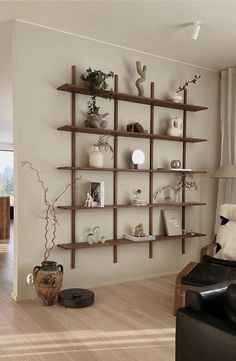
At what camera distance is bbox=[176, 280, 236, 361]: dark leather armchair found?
5.14ft

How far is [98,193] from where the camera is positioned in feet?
12.9

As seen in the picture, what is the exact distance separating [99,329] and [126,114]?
8.06 feet

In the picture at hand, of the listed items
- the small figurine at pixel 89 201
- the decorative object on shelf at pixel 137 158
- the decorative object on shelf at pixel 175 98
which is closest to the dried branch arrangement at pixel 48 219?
the small figurine at pixel 89 201

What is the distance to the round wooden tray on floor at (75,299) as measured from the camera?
3.33 meters

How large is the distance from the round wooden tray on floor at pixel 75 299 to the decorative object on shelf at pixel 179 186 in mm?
1604

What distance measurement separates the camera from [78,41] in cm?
399

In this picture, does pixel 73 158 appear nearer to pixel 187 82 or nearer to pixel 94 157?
pixel 94 157

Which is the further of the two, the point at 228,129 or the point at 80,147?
the point at 228,129

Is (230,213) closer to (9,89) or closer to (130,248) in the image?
(130,248)

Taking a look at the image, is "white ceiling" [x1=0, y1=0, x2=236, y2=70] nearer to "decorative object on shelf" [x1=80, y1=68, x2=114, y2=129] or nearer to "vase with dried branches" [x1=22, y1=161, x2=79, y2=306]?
"decorative object on shelf" [x1=80, y1=68, x2=114, y2=129]

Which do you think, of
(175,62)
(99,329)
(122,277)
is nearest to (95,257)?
(122,277)

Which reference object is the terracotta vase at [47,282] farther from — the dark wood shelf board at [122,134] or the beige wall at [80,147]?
the dark wood shelf board at [122,134]

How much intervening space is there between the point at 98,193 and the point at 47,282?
1.08m

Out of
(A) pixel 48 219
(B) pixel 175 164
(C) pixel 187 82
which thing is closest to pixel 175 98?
(C) pixel 187 82
